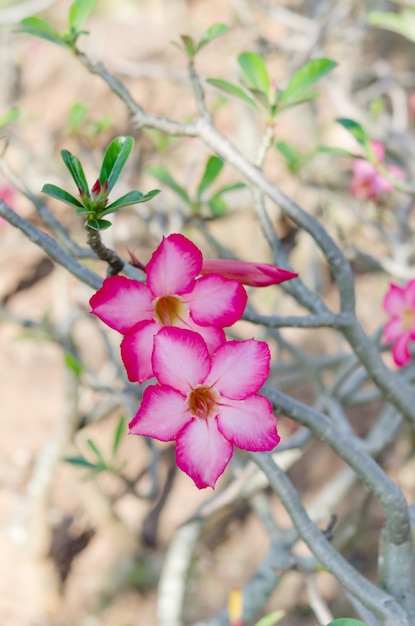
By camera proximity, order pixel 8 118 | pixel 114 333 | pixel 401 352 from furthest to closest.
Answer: pixel 114 333
pixel 401 352
pixel 8 118

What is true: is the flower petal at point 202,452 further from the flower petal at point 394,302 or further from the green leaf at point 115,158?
the flower petal at point 394,302

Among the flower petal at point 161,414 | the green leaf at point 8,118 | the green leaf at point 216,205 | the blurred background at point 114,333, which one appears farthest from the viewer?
the blurred background at point 114,333

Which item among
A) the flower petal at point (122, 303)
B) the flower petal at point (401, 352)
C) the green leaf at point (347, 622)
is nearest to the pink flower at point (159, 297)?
the flower petal at point (122, 303)

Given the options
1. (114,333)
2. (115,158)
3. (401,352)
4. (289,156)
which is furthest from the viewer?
(114,333)

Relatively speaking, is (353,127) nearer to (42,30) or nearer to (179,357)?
(42,30)

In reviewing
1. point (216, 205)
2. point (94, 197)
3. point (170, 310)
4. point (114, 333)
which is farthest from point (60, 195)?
point (114, 333)
